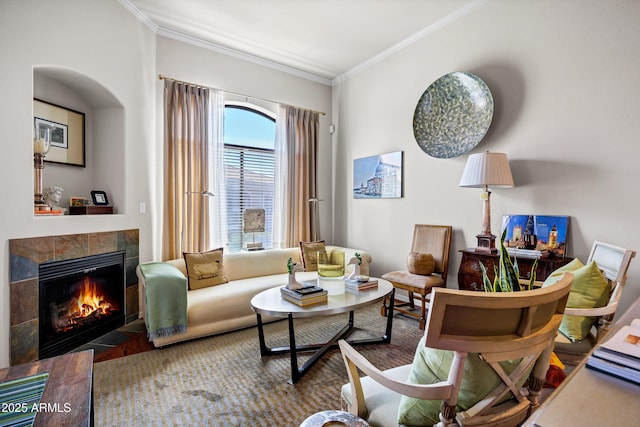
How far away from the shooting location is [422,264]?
10.9 feet

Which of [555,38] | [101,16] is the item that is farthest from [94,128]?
[555,38]

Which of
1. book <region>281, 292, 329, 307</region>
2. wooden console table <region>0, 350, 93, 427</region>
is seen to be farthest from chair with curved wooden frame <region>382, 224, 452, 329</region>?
wooden console table <region>0, 350, 93, 427</region>

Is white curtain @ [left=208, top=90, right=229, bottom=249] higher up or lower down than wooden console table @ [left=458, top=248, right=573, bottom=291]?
higher up

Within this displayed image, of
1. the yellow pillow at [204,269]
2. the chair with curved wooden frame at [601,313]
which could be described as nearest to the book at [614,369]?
the chair with curved wooden frame at [601,313]

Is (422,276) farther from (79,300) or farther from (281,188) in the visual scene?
(79,300)

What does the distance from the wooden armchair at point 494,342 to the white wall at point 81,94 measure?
2753 millimetres

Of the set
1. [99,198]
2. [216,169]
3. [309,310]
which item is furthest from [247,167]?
[309,310]

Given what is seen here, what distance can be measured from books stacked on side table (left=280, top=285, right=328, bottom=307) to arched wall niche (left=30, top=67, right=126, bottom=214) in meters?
2.10

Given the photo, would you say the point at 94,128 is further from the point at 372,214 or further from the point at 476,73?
the point at 476,73

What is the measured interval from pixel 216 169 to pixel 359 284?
243cm

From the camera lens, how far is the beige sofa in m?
2.82

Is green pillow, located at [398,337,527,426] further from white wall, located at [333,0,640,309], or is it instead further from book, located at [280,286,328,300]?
white wall, located at [333,0,640,309]

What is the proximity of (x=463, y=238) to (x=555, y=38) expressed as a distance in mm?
1917

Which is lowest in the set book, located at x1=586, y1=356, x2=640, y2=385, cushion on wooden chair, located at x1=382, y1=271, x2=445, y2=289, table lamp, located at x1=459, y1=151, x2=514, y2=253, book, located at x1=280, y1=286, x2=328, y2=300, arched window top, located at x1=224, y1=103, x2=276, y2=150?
cushion on wooden chair, located at x1=382, y1=271, x2=445, y2=289
